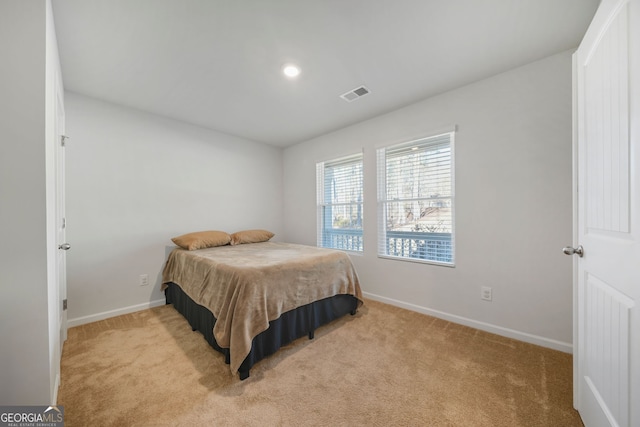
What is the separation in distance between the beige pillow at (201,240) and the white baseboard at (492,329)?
225cm

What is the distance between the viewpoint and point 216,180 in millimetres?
3514

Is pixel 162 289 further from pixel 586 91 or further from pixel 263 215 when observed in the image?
pixel 586 91

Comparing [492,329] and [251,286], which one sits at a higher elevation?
[251,286]

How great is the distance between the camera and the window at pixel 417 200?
2.56m

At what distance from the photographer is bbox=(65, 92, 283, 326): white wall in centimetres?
248

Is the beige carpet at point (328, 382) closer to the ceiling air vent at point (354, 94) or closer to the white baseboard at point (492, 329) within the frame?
the white baseboard at point (492, 329)

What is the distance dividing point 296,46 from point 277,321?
2.12m

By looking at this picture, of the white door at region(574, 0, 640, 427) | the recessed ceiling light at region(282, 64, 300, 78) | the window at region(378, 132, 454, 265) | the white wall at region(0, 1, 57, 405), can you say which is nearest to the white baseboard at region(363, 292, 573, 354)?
the window at region(378, 132, 454, 265)

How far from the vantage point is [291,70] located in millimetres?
2086

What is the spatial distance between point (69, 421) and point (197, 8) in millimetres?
2442

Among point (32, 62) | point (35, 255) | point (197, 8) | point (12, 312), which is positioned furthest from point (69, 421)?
point (197, 8)

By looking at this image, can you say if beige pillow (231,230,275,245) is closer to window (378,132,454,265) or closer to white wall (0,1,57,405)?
window (378,132,454,265)

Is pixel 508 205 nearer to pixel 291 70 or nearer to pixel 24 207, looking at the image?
pixel 291 70

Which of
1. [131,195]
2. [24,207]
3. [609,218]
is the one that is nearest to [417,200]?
[609,218]
